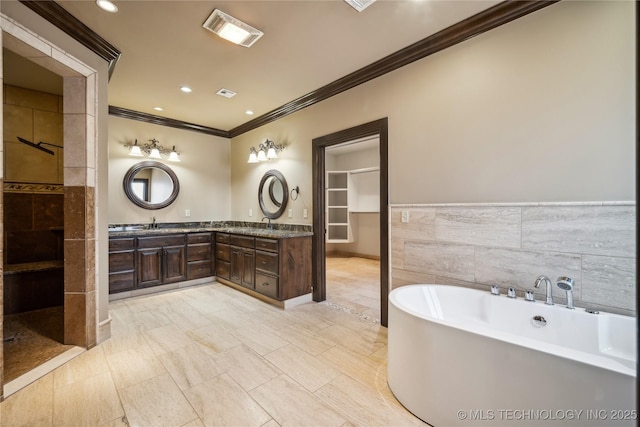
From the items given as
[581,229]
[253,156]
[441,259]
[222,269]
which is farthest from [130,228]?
[581,229]

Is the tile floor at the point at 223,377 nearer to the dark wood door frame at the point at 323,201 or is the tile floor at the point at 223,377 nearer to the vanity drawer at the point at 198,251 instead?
the dark wood door frame at the point at 323,201

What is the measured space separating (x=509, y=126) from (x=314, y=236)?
2.37 m

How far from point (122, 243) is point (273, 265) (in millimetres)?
2077

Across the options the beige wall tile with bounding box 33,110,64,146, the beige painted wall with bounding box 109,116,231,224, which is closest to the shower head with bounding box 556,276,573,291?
the beige painted wall with bounding box 109,116,231,224

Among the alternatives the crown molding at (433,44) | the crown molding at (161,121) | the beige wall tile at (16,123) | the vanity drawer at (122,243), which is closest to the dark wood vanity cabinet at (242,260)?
the vanity drawer at (122,243)

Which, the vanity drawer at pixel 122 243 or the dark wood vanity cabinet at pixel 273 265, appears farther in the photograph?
the vanity drawer at pixel 122 243

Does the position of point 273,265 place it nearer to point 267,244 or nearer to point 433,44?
point 267,244

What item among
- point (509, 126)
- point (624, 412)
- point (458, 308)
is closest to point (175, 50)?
point (509, 126)

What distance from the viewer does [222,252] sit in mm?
4285

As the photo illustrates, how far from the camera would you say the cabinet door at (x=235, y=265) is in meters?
3.91

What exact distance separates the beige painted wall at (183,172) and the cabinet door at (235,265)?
54.7 inches

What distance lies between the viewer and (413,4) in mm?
1996

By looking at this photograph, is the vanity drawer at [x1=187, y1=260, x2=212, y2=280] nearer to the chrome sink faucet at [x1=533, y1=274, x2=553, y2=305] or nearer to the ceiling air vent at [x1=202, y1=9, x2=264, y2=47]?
the ceiling air vent at [x1=202, y1=9, x2=264, y2=47]

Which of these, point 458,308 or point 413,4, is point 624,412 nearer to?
point 458,308
